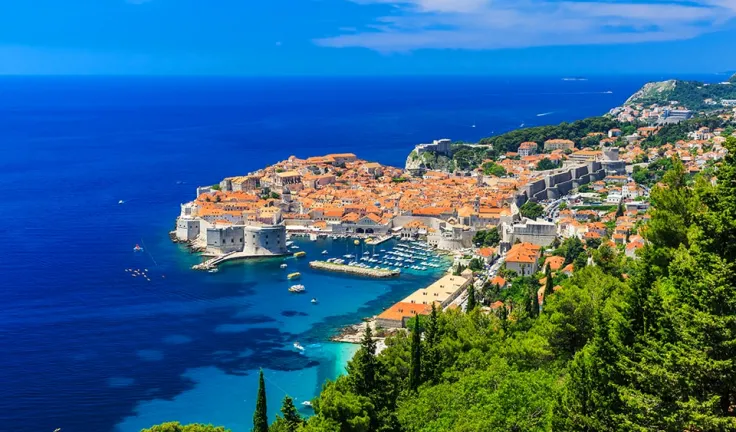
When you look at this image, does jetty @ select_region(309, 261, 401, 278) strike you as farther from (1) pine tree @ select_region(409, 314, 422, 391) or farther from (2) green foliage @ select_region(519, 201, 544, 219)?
(1) pine tree @ select_region(409, 314, 422, 391)

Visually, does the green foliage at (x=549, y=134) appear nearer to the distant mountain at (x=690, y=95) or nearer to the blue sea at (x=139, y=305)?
the blue sea at (x=139, y=305)

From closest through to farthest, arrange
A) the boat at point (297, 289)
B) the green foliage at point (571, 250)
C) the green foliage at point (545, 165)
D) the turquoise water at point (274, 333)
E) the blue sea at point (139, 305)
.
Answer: the turquoise water at point (274, 333)
the blue sea at point (139, 305)
the green foliage at point (571, 250)
the boat at point (297, 289)
the green foliage at point (545, 165)

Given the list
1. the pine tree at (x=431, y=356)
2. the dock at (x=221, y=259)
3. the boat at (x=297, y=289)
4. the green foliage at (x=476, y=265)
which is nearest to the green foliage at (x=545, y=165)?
the green foliage at (x=476, y=265)

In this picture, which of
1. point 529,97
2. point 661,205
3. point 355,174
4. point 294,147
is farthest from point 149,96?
point 661,205

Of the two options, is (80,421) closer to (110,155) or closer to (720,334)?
(720,334)

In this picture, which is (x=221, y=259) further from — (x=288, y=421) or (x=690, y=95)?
(x=690, y=95)

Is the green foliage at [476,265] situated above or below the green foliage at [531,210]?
below
